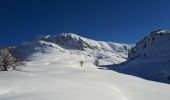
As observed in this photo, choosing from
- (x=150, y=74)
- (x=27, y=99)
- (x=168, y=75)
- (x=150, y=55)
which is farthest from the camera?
(x=150, y=55)

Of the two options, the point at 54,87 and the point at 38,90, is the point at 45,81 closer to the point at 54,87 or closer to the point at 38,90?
the point at 54,87

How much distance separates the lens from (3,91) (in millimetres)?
18281

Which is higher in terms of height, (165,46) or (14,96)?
(165,46)

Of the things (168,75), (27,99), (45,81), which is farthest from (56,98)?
(168,75)

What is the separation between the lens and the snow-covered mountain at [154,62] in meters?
94.4

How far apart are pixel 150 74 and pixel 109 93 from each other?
7776 centimetres

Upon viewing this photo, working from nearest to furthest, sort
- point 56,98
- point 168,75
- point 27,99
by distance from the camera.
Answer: point 27,99 → point 56,98 → point 168,75

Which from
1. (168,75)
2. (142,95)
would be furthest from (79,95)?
(168,75)

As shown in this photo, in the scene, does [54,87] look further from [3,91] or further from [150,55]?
[150,55]

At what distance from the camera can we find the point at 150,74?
98062 mm

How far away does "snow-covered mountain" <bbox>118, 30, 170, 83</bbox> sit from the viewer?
310 feet

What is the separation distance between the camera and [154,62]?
375 ft

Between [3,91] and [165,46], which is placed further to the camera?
[165,46]

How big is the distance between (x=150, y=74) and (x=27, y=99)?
280 ft
